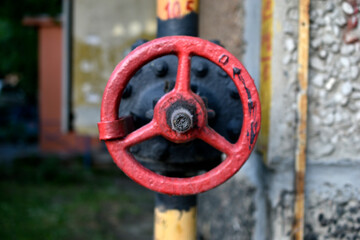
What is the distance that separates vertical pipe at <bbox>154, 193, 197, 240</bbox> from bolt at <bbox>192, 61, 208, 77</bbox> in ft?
0.88

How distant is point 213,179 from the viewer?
22.2 inches

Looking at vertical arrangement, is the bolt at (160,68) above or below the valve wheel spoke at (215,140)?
above

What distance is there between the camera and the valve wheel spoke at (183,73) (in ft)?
1.88

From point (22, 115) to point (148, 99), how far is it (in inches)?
441

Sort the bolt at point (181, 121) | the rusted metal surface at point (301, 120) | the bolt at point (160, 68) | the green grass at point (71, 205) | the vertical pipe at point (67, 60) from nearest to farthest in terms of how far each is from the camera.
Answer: the bolt at point (181, 121)
the bolt at point (160, 68)
the rusted metal surface at point (301, 120)
the vertical pipe at point (67, 60)
the green grass at point (71, 205)

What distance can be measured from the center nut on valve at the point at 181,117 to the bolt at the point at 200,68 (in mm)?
134

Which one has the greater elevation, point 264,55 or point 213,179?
point 264,55

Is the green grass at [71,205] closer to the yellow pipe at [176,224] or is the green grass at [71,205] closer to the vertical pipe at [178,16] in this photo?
the yellow pipe at [176,224]

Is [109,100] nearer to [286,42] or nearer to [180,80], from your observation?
[180,80]

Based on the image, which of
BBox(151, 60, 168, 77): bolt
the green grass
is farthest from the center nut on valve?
the green grass

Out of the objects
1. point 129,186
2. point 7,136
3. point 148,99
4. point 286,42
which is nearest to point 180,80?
point 148,99

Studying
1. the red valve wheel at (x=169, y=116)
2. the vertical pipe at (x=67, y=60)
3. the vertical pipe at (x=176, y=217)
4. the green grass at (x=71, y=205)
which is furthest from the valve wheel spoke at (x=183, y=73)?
the green grass at (x=71, y=205)

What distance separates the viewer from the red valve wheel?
1.84 ft

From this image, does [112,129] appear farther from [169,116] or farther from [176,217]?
[176,217]
